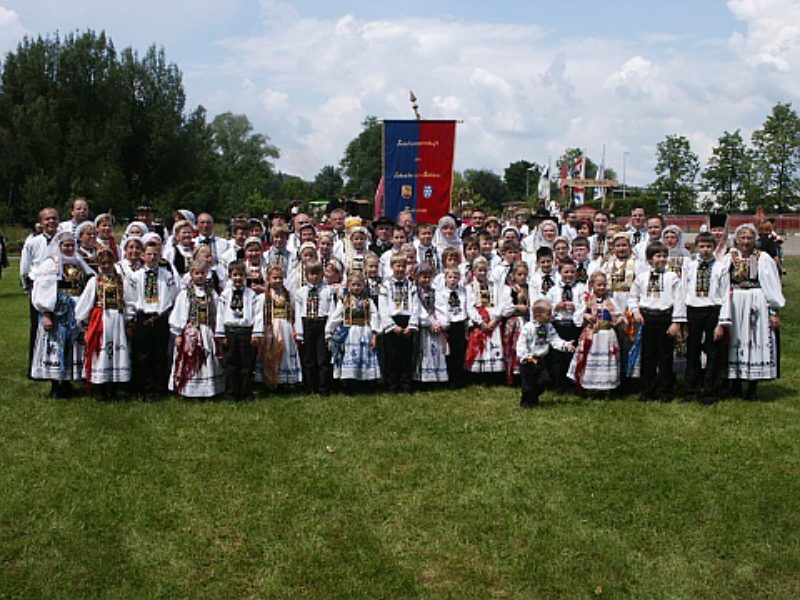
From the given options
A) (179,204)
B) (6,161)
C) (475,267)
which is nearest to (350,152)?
(179,204)

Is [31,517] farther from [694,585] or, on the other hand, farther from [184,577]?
[694,585]

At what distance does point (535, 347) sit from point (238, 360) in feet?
9.77

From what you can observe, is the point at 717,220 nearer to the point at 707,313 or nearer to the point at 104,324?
the point at 707,313

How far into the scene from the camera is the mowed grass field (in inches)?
175

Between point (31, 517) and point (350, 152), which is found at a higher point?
point (350, 152)

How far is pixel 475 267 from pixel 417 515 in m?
4.12

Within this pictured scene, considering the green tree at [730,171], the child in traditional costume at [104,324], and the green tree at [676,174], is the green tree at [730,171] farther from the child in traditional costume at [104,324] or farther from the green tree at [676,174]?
the child in traditional costume at [104,324]

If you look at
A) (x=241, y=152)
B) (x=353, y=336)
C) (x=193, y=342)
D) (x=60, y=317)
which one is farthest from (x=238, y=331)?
(x=241, y=152)

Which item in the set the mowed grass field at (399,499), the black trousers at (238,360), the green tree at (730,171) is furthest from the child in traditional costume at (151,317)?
the green tree at (730,171)

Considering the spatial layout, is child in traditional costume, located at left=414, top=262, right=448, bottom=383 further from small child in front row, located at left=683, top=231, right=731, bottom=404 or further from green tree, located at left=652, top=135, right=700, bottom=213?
green tree, located at left=652, top=135, right=700, bottom=213

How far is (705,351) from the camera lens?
8.23 m

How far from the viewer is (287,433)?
7.01 m

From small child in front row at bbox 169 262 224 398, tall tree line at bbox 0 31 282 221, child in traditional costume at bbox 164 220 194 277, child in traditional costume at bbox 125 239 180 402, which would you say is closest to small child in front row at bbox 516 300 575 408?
small child in front row at bbox 169 262 224 398

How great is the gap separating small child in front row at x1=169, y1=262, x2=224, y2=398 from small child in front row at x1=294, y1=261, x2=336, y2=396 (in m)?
0.96
